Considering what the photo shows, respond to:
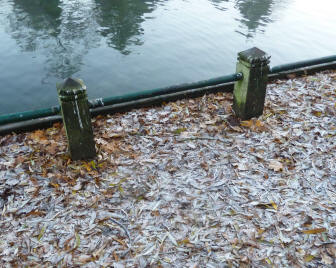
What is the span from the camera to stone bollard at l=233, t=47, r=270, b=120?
15.4ft

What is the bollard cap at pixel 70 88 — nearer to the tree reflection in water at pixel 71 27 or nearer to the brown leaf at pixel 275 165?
the brown leaf at pixel 275 165

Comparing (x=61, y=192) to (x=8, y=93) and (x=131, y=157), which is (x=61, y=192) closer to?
(x=131, y=157)

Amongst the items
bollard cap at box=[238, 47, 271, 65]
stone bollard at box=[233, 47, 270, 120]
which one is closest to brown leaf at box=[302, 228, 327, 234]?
stone bollard at box=[233, 47, 270, 120]

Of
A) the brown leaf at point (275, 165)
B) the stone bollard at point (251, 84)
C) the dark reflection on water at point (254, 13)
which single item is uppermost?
the stone bollard at point (251, 84)

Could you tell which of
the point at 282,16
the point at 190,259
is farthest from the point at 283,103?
the point at 282,16

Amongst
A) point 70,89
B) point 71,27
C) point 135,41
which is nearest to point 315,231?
point 70,89

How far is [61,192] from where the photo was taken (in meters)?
3.81

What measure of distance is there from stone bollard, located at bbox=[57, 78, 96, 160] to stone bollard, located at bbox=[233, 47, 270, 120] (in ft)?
8.01

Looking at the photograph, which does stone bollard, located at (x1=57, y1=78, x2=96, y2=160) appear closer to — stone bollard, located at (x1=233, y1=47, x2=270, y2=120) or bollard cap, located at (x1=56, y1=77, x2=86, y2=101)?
bollard cap, located at (x1=56, y1=77, x2=86, y2=101)

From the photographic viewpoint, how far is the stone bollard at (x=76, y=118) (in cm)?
374

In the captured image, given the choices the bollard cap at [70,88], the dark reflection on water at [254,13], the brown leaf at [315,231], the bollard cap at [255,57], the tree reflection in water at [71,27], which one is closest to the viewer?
the brown leaf at [315,231]

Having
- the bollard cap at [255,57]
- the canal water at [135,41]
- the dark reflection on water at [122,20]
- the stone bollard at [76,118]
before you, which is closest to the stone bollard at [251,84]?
the bollard cap at [255,57]

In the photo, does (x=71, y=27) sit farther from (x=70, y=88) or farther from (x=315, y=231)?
(x=315, y=231)

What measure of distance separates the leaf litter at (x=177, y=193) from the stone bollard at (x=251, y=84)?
0.69ft
